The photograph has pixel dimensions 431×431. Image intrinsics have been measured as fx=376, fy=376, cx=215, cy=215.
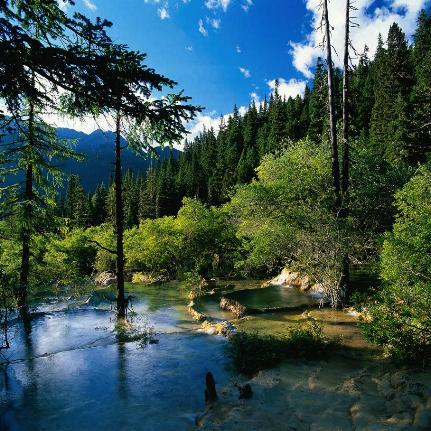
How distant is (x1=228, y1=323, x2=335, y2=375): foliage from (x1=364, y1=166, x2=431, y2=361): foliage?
1.46 m

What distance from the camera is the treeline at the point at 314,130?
38312 mm

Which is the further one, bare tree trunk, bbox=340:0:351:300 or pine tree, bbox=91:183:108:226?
pine tree, bbox=91:183:108:226

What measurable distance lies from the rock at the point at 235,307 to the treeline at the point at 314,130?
10.5 meters

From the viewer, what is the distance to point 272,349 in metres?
10.1

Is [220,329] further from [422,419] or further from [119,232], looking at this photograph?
[422,419]

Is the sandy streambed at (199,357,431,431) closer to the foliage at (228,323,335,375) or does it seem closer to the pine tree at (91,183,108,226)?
the foliage at (228,323,335,375)

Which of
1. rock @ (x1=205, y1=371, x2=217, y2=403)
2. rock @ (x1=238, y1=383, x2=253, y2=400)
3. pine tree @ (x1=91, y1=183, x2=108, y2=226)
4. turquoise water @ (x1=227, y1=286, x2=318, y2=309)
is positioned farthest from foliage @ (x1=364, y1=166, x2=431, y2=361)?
pine tree @ (x1=91, y1=183, x2=108, y2=226)

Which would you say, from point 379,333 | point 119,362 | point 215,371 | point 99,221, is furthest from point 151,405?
point 99,221

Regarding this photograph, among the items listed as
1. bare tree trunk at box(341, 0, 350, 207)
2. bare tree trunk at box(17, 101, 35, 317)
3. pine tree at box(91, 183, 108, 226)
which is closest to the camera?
bare tree trunk at box(17, 101, 35, 317)

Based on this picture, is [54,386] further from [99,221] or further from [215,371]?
[99,221]

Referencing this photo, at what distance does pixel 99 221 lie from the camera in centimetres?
8100

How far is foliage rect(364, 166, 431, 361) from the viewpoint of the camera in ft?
28.8

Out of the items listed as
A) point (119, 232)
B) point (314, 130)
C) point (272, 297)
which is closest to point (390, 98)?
point (314, 130)

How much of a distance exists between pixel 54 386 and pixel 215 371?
3.89 m
